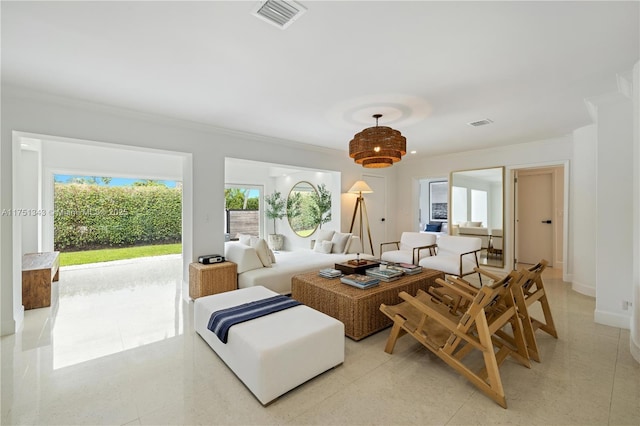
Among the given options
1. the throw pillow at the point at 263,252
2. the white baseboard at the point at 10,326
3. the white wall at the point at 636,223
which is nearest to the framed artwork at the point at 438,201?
the white wall at the point at 636,223

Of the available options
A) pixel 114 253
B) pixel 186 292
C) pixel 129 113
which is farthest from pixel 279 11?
pixel 114 253

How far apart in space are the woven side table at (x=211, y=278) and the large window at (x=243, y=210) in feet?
11.3

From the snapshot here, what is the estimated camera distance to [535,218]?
20.3 feet

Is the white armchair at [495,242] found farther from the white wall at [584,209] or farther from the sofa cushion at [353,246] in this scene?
the sofa cushion at [353,246]

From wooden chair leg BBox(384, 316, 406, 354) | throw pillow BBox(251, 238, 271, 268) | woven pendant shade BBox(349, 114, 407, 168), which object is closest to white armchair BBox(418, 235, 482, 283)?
woven pendant shade BBox(349, 114, 407, 168)

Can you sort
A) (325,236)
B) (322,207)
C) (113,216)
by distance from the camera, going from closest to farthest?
(325,236) < (113,216) < (322,207)

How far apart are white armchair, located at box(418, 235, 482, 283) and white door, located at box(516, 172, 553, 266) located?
2.12 meters

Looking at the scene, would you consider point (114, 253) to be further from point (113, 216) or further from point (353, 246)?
point (353, 246)

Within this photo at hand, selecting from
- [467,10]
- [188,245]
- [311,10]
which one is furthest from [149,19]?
[188,245]

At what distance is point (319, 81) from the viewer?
2621 millimetres

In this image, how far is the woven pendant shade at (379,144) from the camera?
3.07 meters

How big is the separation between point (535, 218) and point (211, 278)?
6.78m

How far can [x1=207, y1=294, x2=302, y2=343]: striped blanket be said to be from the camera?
2.17 m

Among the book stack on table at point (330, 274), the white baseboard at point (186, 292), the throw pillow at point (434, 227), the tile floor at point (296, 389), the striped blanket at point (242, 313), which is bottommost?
the tile floor at point (296, 389)
